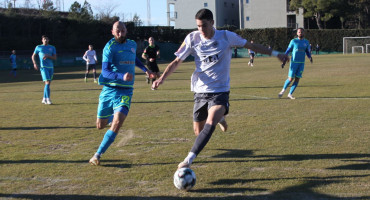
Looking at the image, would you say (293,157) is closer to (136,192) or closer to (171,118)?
(136,192)

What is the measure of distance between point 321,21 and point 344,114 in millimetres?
69112

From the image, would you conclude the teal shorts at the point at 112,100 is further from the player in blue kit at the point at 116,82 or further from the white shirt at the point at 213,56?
the white shirt at the point at 213,56

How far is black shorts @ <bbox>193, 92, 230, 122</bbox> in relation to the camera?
18.9ft

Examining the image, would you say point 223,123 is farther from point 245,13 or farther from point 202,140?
point 245,13

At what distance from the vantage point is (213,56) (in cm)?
583

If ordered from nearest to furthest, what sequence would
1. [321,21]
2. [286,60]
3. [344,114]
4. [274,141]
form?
1. [286,60]
2. [274,141]
3. [344,114]
4. [321,21]

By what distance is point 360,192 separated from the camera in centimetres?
470

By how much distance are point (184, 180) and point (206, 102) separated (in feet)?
4.44

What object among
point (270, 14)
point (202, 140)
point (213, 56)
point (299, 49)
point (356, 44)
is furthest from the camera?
point (270, 14)

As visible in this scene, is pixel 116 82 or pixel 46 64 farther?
pixel 46 64

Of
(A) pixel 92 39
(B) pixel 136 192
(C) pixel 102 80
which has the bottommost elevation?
(B) pixel 136 192

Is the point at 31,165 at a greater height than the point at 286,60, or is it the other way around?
the point at 286,60

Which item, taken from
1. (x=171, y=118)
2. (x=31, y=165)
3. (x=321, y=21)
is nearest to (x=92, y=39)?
(x=321, y=21)

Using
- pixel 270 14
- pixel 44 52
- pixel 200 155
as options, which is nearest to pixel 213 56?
pixel 200 155
